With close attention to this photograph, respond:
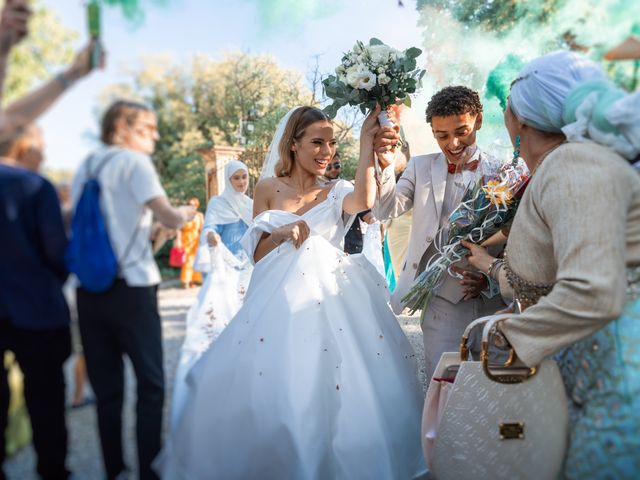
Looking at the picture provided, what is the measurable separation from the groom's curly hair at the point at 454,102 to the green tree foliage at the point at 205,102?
2.57 ft

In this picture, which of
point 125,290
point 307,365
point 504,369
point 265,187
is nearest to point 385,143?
point 265,187

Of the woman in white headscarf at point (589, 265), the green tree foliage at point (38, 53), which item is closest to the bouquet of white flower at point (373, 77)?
the woman in white headscarf at point (589, 265)

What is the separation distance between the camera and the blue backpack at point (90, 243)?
5.22ft

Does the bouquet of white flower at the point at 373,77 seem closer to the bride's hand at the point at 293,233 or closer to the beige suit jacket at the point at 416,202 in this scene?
the beige suit jacket at the point at 416,202

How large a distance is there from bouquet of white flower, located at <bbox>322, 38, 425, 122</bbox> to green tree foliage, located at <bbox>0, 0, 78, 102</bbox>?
144 cm

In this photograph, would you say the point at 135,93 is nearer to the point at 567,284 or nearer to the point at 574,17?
the point at 567,284

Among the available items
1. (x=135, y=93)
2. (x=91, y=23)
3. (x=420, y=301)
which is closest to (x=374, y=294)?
(x=420, y=301)

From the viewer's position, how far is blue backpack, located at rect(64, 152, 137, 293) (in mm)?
1591

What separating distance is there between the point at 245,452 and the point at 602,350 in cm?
168

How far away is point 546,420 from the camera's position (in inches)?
60.2

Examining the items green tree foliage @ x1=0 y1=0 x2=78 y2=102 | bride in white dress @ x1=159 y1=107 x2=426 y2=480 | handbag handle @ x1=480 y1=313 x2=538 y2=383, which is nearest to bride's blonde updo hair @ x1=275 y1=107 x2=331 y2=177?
bride in white dress @ x1=159 y1=107 x2=426 y2=480

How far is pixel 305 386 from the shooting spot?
250 cm

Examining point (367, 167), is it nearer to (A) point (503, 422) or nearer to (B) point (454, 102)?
(B) point (454, 102)

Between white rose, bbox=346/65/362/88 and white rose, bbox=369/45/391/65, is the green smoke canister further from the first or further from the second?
white rose, bbox=369/45/391/65
